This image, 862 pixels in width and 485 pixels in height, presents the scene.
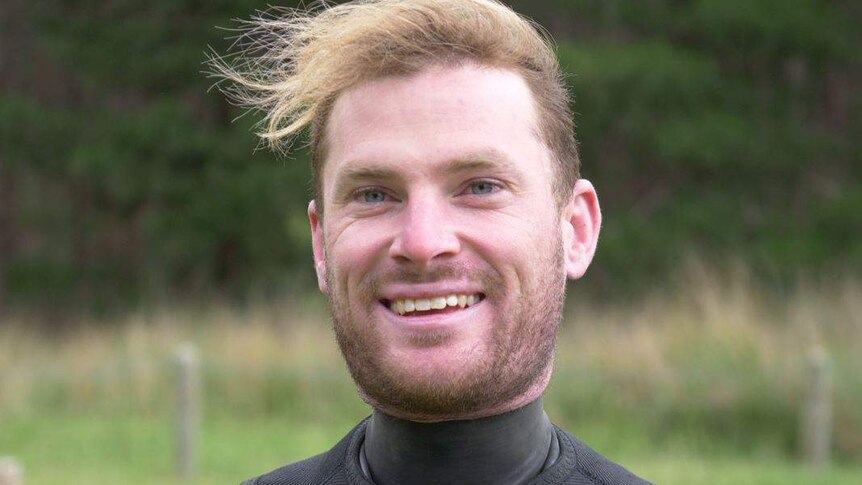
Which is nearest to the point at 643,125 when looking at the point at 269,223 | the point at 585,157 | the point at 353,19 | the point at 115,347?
the point at 585,157

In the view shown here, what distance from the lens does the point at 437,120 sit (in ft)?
6.23

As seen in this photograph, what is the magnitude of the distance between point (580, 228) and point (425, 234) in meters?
0.38

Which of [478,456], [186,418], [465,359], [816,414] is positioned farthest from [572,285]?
[465,359]

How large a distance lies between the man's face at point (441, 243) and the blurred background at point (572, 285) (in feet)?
16.0

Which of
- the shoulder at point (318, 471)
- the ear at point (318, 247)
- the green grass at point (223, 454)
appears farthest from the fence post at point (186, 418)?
the ear at point (318, 247)

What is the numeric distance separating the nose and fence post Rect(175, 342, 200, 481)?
6712 millimetres

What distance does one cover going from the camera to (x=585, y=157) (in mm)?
17844

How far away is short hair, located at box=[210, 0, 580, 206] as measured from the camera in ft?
6.45

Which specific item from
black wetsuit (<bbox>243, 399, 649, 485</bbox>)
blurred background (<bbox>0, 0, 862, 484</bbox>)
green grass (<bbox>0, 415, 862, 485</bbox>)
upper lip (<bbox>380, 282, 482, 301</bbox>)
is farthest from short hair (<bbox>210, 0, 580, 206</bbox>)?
green grass (<bbox>0, 415, 862, 485</bbox>)

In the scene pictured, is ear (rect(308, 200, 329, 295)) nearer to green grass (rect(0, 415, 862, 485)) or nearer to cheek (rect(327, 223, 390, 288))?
cheek (rect(327, 223, 390, 288))

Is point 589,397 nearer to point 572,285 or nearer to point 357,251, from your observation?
point 572,285

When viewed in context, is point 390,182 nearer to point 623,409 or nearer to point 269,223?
point 623,409

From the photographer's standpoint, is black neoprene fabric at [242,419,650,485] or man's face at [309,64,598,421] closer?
man's face at [309,64,598,421]

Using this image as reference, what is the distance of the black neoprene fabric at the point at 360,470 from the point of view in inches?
79.2
